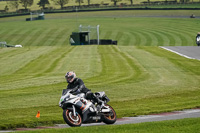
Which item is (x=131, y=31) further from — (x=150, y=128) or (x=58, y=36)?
(x=150, y=128)

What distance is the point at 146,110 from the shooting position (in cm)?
1686

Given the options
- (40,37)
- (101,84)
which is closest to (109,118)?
(101,84)

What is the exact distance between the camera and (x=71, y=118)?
13039 millimetres

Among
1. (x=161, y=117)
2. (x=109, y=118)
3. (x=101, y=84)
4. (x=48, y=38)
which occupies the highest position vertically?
(x=109, y=118)

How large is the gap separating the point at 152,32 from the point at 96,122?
240ft

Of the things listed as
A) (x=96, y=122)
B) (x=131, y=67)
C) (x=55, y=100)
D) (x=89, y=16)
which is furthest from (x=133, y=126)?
(x=89, y=16)

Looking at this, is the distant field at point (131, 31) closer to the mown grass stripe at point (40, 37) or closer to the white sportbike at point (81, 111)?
the mown grass stripe at point (40, 37)

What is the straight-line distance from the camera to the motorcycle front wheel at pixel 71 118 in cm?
1289

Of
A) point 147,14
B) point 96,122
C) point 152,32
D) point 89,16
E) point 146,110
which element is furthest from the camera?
point 89,16

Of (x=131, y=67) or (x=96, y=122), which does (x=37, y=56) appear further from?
(x=96, y=122)

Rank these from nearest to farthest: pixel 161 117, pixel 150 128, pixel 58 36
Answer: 1. pixel 150 128
2. pixel 161 117
3. pixel 58 36

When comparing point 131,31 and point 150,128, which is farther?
point 131,31

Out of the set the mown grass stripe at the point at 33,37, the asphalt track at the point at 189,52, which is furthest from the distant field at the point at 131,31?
the asphalt track at the point at 189,52

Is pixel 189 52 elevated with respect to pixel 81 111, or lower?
lower
